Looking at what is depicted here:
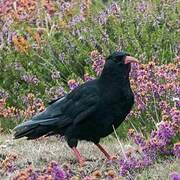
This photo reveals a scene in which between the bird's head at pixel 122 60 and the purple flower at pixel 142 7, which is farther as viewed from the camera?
the purple flower at pixel 142 7

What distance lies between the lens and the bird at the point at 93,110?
5.52 metres

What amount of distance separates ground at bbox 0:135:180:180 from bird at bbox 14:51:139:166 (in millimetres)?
114

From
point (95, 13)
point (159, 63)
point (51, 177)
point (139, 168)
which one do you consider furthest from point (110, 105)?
point (95, 13)

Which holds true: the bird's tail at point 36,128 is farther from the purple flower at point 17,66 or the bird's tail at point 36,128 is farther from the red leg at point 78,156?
the purple flower at point 17,66

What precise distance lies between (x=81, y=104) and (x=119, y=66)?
0.42 m

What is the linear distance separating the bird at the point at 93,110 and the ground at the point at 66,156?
0.37ft

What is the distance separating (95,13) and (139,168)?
4.53 m

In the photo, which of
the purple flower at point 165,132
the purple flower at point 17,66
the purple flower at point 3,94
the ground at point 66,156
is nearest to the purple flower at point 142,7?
the purple flower at point 17,66

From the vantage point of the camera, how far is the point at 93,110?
5535mm

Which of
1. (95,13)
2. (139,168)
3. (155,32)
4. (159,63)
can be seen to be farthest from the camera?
(95,13)

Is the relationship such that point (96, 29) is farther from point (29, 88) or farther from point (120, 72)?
point (120, 72)

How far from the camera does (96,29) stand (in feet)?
27.6

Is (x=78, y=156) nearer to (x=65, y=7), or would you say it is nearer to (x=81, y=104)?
(x=81, y=104)

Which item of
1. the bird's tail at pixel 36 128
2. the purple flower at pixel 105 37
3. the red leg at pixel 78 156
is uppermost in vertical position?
the purple flower at pixel 105 37
